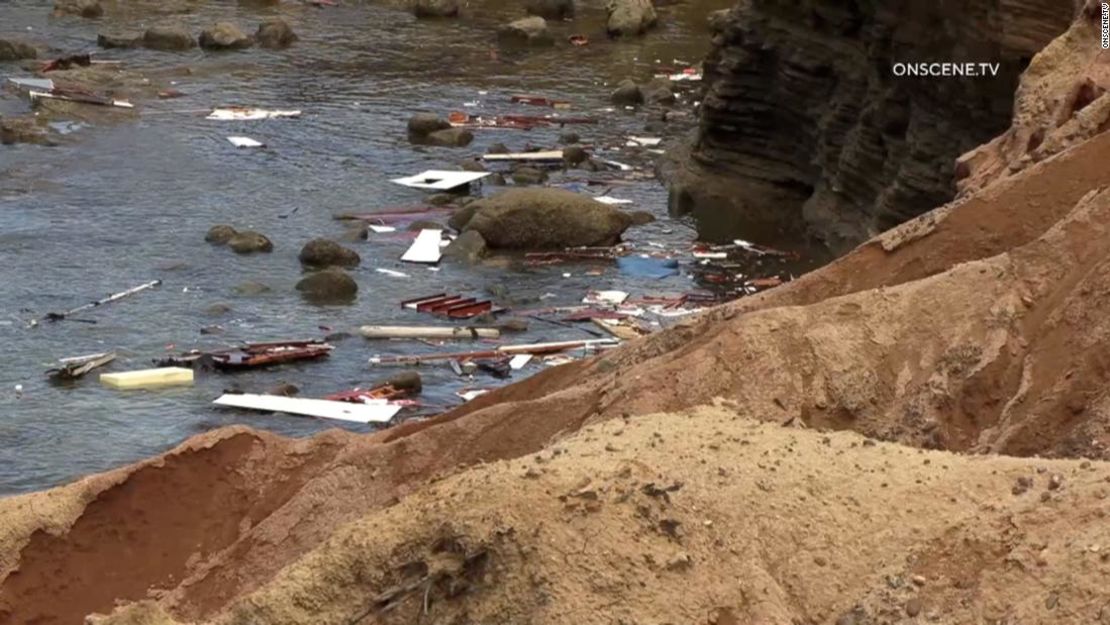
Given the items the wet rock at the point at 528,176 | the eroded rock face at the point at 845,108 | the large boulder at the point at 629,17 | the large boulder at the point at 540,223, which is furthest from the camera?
the large boulder at the point at 629,17

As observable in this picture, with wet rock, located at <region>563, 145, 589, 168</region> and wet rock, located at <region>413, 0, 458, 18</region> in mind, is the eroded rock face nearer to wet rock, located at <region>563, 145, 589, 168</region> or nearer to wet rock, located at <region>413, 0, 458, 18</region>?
wet rock, located at <region>563, 145, 589, 168</region>

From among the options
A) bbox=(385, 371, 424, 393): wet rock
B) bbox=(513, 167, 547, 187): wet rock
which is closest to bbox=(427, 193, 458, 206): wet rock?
bbox=(513, 167, 547, 187): wet rock

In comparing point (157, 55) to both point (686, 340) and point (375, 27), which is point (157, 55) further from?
point (686, 340)

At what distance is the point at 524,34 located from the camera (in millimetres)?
46344

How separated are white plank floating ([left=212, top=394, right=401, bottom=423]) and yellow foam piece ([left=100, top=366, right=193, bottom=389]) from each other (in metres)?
0.71

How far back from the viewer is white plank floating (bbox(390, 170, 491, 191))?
32338 mm

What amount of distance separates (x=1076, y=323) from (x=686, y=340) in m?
2.88

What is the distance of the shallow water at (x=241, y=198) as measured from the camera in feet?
72.2

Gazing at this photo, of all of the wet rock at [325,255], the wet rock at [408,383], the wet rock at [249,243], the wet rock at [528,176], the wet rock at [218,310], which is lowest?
the wet rock at [528,176]

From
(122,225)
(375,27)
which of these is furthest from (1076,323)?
(375,27)

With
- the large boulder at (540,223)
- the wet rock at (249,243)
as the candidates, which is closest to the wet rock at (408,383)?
the wet rock at (249,243)

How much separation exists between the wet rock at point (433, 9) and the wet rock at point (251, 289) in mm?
24107

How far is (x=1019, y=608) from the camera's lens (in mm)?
6625

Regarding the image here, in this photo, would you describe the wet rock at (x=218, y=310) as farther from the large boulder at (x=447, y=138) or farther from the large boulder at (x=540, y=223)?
the large boulder at (x=447, y=138)
